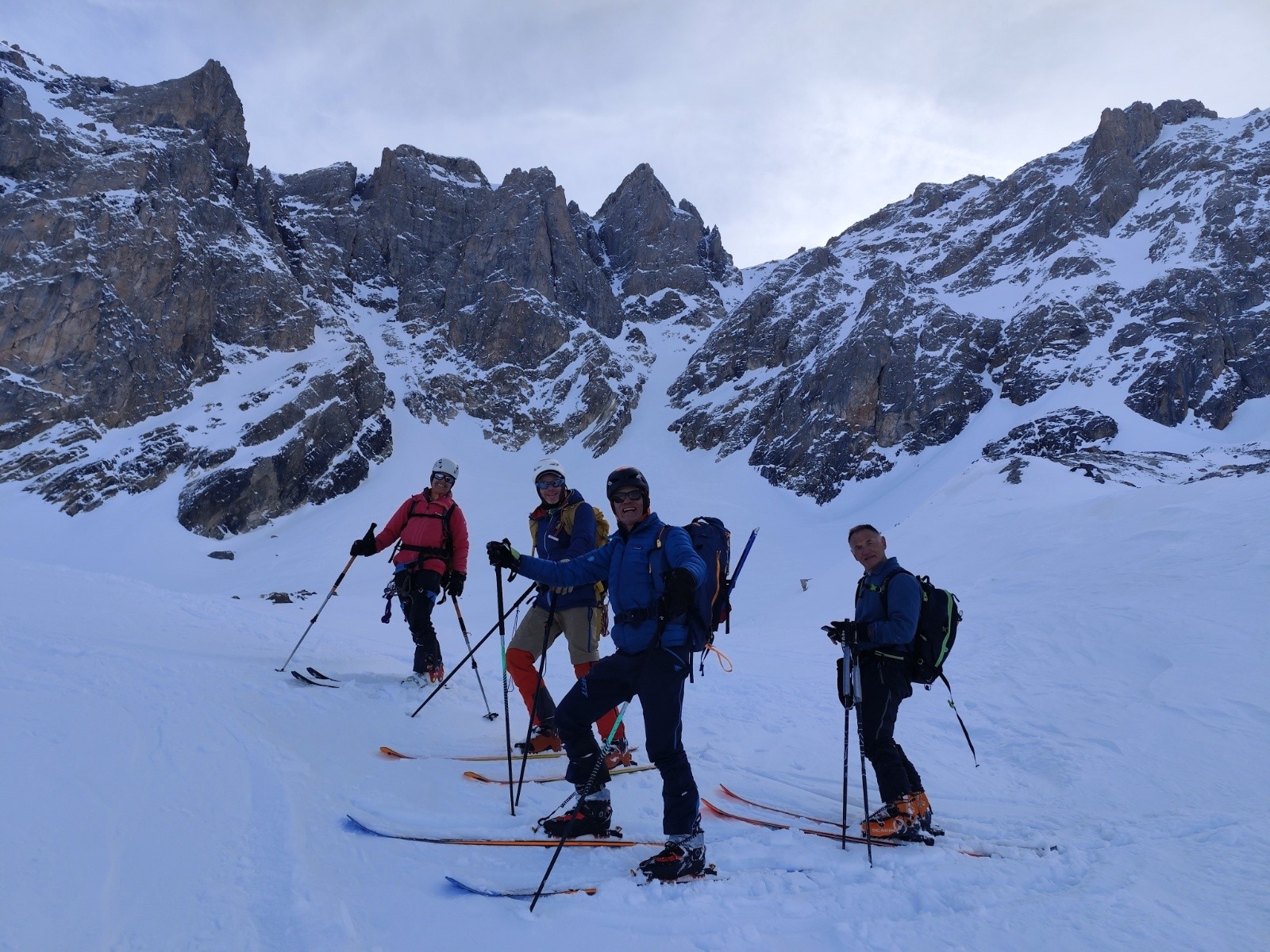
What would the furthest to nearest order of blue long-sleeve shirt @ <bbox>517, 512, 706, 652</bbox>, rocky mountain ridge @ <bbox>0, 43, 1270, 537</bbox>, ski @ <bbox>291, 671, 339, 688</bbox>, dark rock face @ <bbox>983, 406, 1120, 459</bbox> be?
rocky mountain ridge @ <bbox>0, 43, 1270, 537</bbox>
dark rock face @ <bbox>983, 406, 1120, 459</bbox>
ski @ <bbox>291, 671, 339, 688</bbox>
blue long-sleeve shirt @ <bbox>517, 512, 706, 652</bbox>

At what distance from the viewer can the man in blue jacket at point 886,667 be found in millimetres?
4656

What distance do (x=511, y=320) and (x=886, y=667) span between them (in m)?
79.4

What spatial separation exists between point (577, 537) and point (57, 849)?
3725 mm

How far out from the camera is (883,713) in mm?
4898

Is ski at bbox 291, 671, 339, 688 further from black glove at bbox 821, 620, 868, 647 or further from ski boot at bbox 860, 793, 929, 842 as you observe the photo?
ski boot at bbox 860, 793, 929, 842

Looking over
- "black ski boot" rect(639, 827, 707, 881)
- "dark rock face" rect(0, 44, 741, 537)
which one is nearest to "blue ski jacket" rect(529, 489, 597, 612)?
"black ski boot" rect(639, 827, 707, 881)

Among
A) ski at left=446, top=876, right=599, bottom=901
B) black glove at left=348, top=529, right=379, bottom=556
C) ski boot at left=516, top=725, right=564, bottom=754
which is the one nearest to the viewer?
ski at left=446, top=876, right=599, bottom=901

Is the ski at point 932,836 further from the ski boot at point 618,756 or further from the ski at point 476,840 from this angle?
the ski at point 476,840

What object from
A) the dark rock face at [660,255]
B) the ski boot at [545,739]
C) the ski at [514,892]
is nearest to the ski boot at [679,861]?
the ski at [514,892]

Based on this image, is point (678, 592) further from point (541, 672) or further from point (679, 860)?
point (541, 672)

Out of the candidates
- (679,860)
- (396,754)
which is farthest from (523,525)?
(679,860)

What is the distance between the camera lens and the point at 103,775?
3580mm

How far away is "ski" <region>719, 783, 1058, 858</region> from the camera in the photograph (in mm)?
4195

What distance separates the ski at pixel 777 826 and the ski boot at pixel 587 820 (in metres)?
0.83
